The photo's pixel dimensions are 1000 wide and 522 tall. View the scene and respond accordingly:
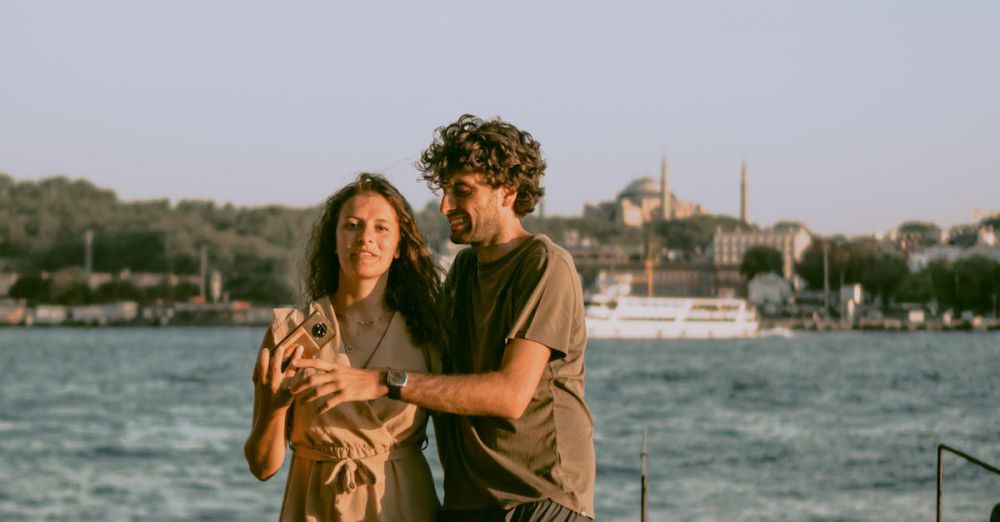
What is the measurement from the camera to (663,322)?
89.2 m

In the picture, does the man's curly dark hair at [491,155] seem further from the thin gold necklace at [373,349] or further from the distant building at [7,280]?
the distant building at [7,280]

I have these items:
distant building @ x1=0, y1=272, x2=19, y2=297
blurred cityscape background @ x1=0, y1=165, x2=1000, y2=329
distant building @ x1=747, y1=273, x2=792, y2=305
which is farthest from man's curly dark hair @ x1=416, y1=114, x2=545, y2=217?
distant building @ x1=747, y1=273, x2=792, y2=305

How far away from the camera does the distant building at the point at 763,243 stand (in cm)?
14925

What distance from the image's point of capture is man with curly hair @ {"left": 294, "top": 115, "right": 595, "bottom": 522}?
9.10 feet

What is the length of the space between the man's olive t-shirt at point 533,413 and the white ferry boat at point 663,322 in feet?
269

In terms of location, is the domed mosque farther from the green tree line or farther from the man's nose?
the man's nose

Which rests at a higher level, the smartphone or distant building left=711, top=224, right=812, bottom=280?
distant building left=711, top=224, right=812, bottom=280

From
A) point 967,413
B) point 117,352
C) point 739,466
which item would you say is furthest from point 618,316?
point 739,466

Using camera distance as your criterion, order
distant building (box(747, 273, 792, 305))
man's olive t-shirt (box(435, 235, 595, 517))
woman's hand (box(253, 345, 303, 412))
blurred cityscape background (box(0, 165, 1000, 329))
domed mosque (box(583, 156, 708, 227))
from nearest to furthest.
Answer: woman's hand (box(253, 345, 303, 412)) < man's olive t-shirt (box(435, 235, 595, 517)) < blurred cityscape background (box(0, 165, 1000, 329)) < distant building (box(747, 273, 792, 305)) < domed mosque (box(583, 156, 708, 227))

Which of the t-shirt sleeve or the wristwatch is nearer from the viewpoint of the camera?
the wristwatch

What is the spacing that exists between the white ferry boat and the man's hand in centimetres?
8219

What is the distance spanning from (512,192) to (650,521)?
45.1ft

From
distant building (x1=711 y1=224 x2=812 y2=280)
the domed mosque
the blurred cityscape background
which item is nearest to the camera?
the blurred cityscape background

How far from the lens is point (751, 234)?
157 m
